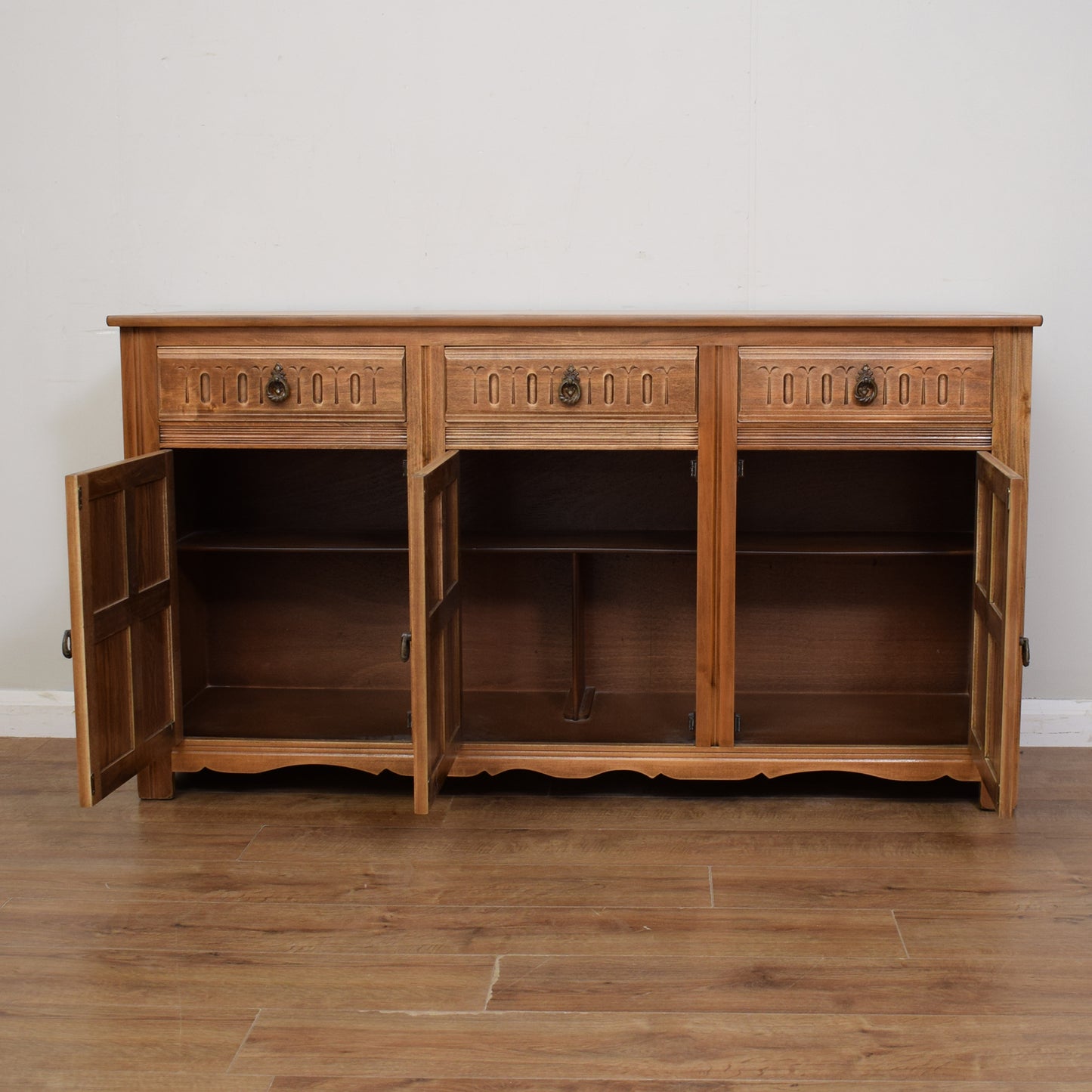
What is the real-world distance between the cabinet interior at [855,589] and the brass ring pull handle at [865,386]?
22.8 inches

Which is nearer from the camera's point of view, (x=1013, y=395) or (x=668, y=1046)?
(x=668, y=1046)

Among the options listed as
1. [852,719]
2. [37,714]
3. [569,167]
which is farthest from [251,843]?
[569,167]

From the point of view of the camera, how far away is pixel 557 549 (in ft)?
11.0

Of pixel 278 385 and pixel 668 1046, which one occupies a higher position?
pixel 278 385

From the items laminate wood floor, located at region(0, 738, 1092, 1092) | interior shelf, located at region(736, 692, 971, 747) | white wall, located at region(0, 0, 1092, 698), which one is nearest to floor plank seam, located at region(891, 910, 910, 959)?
laminate wood floor, located at region(0, 738, 1092, 1092)

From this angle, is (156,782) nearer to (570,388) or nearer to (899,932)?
(570,388)

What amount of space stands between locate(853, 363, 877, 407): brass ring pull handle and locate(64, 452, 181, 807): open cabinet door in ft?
5.61

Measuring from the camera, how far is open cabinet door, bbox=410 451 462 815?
2.78 m

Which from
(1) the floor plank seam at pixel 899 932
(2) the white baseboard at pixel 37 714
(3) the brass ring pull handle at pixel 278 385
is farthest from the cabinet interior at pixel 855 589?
(2) the white baseboard at pixel 37 714

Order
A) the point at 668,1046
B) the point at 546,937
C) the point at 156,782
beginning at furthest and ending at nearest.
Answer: the point at 156,782 < the point at 546,937 < the point at 668,1046

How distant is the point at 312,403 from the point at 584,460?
89 centimetres

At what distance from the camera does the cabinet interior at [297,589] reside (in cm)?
367

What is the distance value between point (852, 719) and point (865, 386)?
0.93 m

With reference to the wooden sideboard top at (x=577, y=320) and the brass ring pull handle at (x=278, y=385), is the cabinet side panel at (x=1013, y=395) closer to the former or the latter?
the wooden sideboard top at (x=577, y=320)
